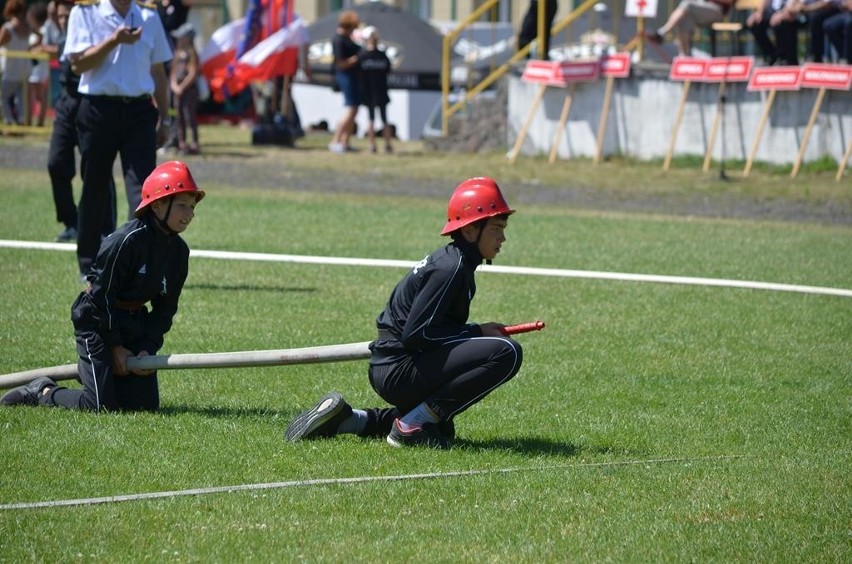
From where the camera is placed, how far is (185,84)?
21.6 meters

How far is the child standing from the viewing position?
21.7m

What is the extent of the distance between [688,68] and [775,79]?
1432 mm

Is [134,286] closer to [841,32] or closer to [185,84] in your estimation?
[841,32]

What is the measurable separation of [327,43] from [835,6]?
13.2m

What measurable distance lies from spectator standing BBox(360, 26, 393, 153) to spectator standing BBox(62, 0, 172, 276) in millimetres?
12762

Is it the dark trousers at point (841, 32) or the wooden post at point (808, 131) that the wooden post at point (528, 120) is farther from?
the dark trousers at point (841, 32)

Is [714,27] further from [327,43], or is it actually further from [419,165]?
[327,43]

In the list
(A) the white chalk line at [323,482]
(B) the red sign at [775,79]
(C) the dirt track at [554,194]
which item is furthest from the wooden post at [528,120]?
(A) the white chalk line at [323,482]

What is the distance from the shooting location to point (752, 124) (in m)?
20.3

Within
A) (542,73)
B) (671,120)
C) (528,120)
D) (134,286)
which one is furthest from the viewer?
(528,120)

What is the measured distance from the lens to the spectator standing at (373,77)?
22609 millimetres

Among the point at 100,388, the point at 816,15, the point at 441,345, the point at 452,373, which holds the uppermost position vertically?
the point at 816,15

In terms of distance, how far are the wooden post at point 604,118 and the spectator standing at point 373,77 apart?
11.5 ft

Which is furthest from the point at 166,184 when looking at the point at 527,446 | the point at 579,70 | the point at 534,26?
the point at 534,26
